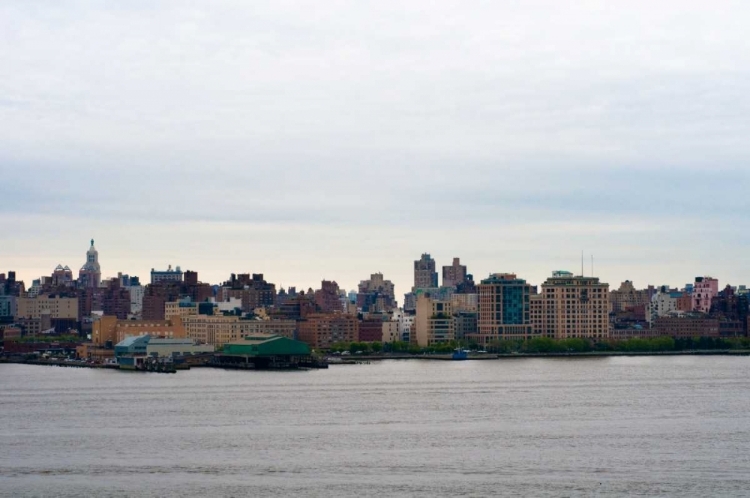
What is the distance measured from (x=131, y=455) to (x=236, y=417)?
18.1 metres

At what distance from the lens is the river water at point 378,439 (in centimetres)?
5366

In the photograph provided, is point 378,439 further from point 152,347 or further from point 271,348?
point 152,347

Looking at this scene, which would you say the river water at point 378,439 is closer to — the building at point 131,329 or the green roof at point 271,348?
the green roof at point 271,348

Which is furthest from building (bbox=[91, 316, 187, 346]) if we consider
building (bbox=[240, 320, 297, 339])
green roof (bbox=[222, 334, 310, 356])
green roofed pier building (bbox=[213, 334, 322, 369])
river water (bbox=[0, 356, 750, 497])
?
river water (bbox=[0, 356, 750, 497])

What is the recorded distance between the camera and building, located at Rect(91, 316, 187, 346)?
585 feet

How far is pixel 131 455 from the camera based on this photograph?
6175 cm

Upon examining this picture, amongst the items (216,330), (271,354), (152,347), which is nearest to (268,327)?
(216,330)

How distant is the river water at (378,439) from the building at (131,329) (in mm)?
63069

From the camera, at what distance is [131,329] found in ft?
588

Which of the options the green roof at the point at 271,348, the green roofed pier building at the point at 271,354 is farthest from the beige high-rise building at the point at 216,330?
the green roof at the point at 271,348

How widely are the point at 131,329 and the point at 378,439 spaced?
116221 mm

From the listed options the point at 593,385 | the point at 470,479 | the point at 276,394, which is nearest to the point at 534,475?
the point at 470,479

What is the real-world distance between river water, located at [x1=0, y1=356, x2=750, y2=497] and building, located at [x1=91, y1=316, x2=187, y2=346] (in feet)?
207

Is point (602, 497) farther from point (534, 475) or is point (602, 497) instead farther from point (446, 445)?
point (446, 445)
